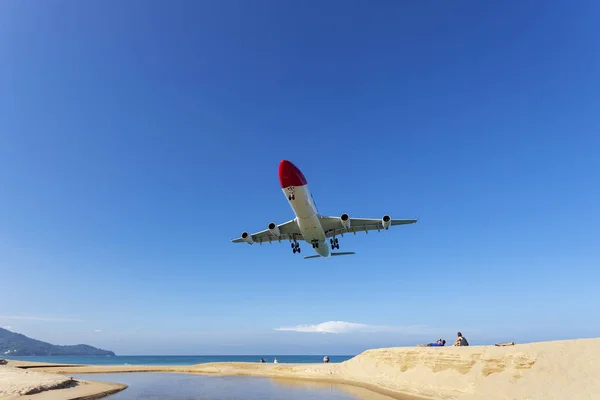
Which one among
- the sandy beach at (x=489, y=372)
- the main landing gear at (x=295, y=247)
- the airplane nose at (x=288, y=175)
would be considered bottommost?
the sandy beach at (x=489, y=372)

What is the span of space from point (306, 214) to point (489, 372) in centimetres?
1969

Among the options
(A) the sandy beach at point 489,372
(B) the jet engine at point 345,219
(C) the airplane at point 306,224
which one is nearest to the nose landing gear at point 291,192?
(C) the airplane at point 306,224

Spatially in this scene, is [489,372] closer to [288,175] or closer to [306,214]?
[306,214]

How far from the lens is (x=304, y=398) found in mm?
26750

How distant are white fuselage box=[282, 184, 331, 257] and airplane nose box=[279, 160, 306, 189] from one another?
0.47m

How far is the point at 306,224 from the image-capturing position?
1358 inches

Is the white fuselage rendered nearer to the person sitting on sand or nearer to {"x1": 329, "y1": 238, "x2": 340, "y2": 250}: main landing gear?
{"x1": 329, "y1": 238, "x2": 340, "y2": 250}: main landing gear

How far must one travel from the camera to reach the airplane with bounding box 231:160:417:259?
30516mm

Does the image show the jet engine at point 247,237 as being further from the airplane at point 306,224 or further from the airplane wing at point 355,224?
the airplane wing at point 355,224

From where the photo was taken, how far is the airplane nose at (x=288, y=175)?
98.3ft

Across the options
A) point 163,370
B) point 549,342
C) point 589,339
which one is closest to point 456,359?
point 549,342

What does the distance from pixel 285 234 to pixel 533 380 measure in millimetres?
26651

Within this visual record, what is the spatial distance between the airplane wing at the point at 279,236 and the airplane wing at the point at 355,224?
11.7ft

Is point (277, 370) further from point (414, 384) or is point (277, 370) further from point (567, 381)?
point (567, 381)
